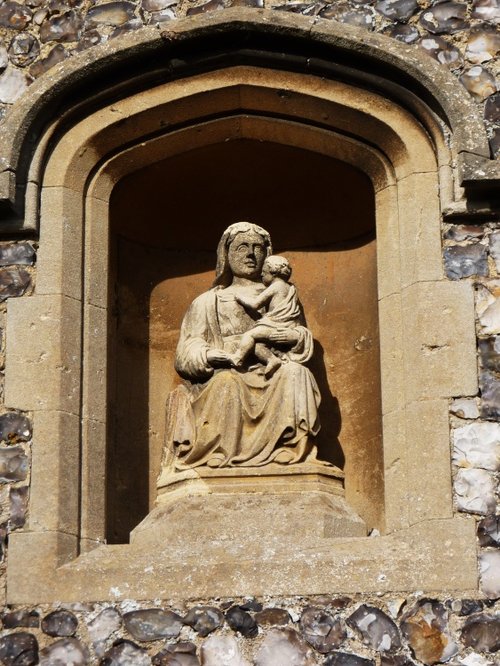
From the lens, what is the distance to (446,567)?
27.4ft

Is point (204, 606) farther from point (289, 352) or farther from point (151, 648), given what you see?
point (289, 352)

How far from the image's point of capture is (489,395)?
8.68 meters

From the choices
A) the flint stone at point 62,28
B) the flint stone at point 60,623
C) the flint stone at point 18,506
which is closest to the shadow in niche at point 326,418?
the flint stone at point 18,506

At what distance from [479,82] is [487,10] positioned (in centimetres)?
44

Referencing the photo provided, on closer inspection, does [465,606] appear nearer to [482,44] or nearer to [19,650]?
[19,650]

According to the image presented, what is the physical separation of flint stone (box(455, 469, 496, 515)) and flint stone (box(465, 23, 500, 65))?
215 cm

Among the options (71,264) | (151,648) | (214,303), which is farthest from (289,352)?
(151,648)

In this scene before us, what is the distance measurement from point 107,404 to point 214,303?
0.79m

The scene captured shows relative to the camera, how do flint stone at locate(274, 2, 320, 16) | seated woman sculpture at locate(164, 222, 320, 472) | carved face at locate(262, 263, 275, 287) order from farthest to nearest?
carved face at locate(262, 263, 275, 287) < flint stone at locate(274, 2, 320, 16) < seated woman sculpture at locate(164, 222, 320, 472)

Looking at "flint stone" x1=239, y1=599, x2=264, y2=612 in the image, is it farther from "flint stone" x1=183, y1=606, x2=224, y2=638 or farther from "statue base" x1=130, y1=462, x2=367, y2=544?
"statue base" x1=130, y1=462, x2=367, y2=544

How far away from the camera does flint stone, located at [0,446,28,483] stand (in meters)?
8.76

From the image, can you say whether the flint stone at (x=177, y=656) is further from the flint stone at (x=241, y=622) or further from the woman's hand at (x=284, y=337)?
the woman's hand at (x=284, y=337)

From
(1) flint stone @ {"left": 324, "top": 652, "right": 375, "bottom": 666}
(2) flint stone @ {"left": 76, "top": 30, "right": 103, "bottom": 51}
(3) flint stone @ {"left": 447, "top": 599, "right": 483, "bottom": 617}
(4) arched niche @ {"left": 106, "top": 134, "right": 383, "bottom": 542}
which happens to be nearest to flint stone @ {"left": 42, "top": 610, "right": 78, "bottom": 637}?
(4) arched niche @ {"left": 106, "top": 134, "right": 383, "bottom": 542}

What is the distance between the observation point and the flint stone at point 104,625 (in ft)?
27.4
